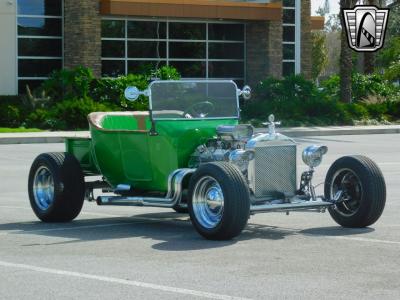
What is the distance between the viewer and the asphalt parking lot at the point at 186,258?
7.77 m

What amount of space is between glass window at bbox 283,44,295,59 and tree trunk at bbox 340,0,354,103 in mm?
5688

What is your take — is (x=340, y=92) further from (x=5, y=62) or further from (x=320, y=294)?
(x=320, y=294)

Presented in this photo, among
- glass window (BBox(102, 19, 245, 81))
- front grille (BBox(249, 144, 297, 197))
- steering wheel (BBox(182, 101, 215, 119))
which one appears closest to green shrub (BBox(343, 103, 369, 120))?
glass window (BBox(102, 19, 245, 81))

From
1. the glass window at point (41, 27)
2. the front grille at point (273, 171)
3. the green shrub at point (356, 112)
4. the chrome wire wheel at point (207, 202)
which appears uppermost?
the glass window at point (41, 27)

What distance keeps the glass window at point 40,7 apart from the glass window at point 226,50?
→ 640 centimetres

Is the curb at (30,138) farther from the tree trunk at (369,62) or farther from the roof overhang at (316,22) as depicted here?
the roof overhang at (316,22)

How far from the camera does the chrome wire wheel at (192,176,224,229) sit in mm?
10258

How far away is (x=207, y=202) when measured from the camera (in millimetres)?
10391

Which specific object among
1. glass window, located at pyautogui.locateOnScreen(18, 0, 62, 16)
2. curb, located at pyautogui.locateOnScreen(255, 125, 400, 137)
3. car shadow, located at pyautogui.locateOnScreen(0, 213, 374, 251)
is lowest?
car shadow, located at pyautogui.locateOnScreen(0, 213, 374, 251)

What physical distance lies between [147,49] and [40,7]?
4.43 metres

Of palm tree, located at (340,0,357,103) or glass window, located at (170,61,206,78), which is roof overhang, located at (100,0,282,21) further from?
palm tree, located at (340,0,357,103)

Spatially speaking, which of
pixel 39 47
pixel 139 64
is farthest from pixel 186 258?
pixel 139 64

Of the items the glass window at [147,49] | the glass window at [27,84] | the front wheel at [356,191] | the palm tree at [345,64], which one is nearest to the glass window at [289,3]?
the palm tree at [345,64]
